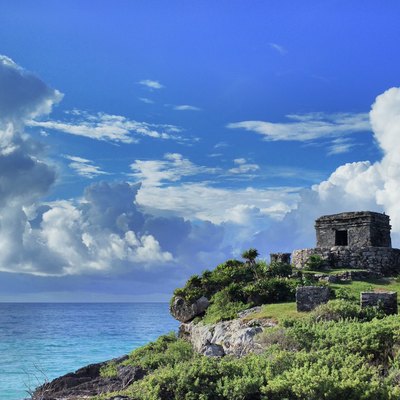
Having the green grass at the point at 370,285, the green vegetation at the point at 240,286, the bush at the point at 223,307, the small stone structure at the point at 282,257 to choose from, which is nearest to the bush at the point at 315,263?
the small stone structure at the point at 282,257

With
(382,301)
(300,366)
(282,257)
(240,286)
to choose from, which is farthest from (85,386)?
(282,257)

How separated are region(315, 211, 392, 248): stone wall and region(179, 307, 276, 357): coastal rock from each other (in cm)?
1559

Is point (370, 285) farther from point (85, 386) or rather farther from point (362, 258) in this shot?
point (85, 386)

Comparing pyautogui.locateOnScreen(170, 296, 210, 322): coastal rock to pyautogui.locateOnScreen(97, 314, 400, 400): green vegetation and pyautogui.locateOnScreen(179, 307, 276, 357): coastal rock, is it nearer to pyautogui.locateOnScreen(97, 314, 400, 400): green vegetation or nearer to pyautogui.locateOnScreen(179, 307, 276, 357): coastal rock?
pyautogui.locateOnScreen(179, 307, 276, 357): coastal rock

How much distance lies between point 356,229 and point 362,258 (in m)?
3.36

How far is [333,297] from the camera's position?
27.6 meters

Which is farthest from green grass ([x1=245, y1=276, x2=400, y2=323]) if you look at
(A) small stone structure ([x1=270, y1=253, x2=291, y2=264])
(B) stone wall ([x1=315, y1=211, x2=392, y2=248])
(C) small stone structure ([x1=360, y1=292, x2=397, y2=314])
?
(A) small stone structure ([x1=270, y1=253, x2=291, y2=264])

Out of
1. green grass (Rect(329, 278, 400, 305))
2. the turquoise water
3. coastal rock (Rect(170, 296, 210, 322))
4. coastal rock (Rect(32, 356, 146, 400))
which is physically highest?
green grass (Rect(329, 278, 400, 305))

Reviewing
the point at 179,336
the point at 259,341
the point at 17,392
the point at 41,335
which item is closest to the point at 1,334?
the point at 41,335

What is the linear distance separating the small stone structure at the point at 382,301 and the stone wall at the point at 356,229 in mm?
17365

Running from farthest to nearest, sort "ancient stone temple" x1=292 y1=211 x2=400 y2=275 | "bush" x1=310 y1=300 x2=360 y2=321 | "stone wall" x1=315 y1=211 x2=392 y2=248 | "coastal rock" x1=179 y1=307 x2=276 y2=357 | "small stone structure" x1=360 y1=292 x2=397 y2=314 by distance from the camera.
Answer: "stone wall" x1=315 y1=211 x2=392 y2=248 → "ancient stone temple" x1=292 y1=211 x2=400 y2=275 → "small stone structure" x1=360 y1=292 x2=397 y2=314 → "coastal rock" x1=179 y1=307 x2=276 y2=357 → "bush" x1=310 y1=300 x2=360 y2=321

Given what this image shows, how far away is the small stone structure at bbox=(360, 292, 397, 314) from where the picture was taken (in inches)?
920

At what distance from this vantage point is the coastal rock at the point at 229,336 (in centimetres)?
2256

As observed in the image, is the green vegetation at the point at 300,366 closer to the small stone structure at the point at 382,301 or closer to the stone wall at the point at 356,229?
the small stone structure at the point at 382,301
